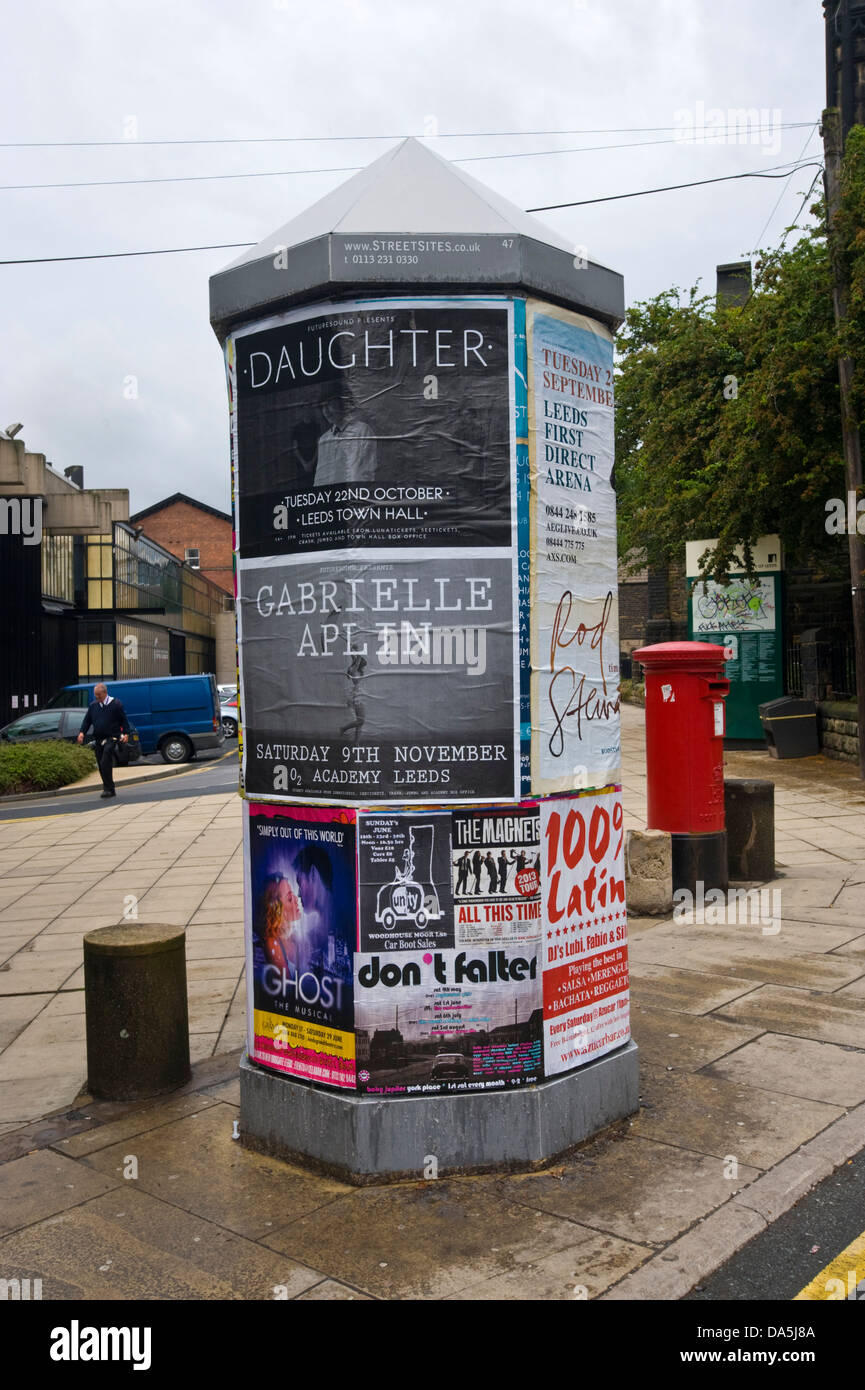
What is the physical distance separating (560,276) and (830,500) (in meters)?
14.5

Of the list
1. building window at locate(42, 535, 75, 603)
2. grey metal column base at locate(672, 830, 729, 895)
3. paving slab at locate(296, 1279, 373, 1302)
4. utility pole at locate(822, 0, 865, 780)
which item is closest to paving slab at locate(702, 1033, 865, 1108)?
paving slab at locate(296, 1279, 373, 1302)

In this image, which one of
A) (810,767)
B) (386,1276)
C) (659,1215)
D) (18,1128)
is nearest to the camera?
(386,1276)

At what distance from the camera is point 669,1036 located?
5426 mm

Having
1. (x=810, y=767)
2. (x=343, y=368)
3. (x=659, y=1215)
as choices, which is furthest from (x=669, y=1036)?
(x=810, y=767)

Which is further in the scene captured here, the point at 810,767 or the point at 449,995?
the point at 810,767

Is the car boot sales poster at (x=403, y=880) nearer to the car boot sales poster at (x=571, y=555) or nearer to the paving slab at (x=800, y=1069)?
the car boot sales poster at (x=571, y=555)

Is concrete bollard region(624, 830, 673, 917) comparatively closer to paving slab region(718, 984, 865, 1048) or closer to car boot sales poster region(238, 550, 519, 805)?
paving slab region(718, 984, 865, 1048)

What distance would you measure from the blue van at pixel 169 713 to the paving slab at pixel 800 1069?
68.3 ft

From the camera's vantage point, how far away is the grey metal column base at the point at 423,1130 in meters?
3.98

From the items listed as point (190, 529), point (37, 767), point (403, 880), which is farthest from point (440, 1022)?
point (190, 529)

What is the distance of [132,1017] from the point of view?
194 inches
